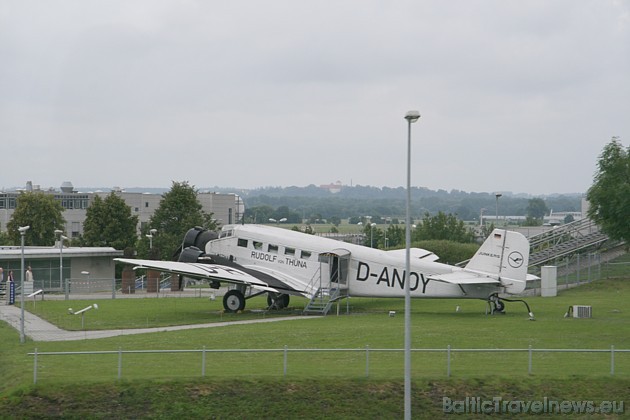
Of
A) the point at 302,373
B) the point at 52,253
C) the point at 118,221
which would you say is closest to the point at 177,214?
the point at 118,221

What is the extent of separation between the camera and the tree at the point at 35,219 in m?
103

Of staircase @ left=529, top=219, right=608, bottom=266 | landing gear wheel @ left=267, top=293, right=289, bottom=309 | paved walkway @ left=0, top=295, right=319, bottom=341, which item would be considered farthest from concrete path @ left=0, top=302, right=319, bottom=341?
staircase @ left=529, top=219, right=608, bottom=266

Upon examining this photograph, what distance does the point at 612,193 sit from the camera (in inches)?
2490

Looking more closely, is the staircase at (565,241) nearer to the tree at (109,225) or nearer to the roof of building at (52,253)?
the roof of building at (52,253)

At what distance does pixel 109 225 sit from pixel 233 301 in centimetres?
4577

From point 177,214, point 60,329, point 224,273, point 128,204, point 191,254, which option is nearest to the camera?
point 60,329

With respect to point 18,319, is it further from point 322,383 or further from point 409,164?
point 409,164

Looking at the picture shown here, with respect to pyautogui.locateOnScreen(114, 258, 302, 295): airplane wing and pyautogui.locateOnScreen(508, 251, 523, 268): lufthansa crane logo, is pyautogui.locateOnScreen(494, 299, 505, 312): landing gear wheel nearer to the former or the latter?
pyautogui.locateOnScreen(508, 251, 523, 268): lufthansa crane logo

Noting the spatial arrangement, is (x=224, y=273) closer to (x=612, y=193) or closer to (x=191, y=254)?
(x=191, y=254)

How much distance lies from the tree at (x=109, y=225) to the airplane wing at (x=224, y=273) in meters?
43.2

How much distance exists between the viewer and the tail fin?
45.8 m

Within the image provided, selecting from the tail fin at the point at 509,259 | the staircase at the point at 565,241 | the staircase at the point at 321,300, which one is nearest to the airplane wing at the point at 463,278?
the tail fin at the point at 509,259

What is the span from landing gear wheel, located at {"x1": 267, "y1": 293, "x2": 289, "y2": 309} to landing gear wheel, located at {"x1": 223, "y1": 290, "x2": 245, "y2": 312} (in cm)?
219

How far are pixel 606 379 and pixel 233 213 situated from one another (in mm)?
130942
